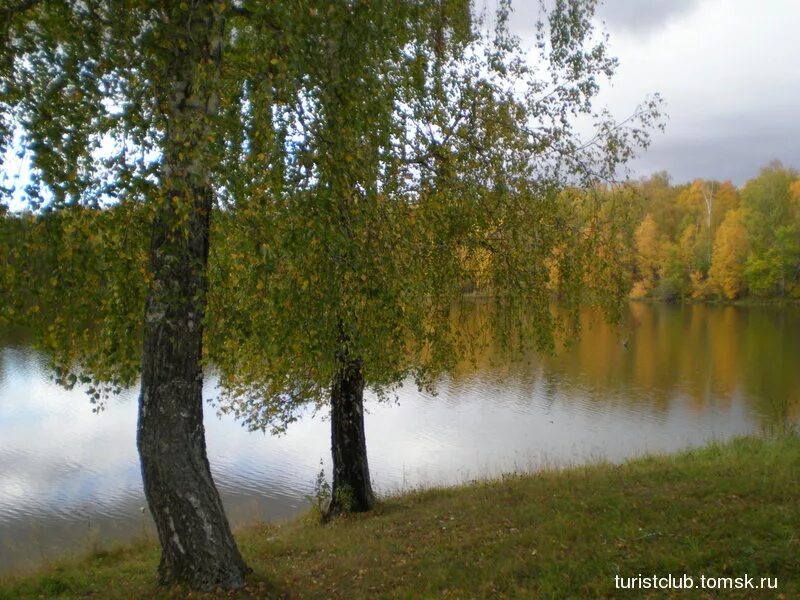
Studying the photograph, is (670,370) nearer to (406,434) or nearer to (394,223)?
(406,434)

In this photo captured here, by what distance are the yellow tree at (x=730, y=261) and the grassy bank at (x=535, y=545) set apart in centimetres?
5502

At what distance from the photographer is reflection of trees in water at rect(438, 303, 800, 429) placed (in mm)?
20438

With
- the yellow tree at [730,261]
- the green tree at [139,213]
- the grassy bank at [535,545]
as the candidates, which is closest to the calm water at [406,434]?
the grassy bank at [535,545]

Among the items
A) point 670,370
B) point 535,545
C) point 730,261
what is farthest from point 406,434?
point 730,261

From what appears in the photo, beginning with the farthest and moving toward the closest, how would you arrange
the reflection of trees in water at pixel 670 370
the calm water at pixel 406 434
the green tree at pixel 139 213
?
the reflection of trees in water at pixel 670 370
the calm water at pixel 406 434
the green tree at pixel 139 213

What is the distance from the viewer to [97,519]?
12578 millimetres

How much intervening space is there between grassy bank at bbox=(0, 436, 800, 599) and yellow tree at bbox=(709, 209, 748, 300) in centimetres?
5502

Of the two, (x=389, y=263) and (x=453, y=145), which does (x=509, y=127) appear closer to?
(x=453, y=145)

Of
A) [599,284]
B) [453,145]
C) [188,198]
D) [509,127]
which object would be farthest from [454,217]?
[188,198]

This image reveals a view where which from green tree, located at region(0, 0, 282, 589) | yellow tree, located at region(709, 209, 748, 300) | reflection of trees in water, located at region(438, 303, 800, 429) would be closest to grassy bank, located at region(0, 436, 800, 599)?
green tree, located at region(0, 0, 282, 589)

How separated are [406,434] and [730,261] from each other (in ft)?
169

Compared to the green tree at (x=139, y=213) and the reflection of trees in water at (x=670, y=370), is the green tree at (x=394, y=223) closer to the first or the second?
the green tree at (x=139, y=213)

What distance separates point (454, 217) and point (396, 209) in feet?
3.56

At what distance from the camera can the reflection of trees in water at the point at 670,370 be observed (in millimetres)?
20438
